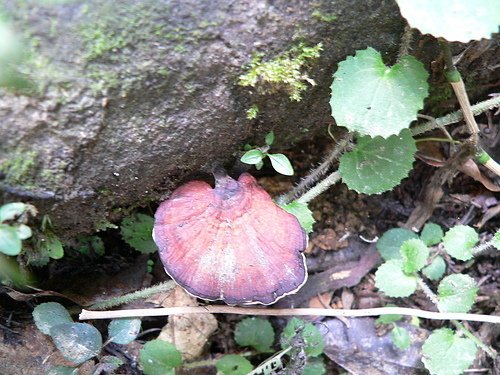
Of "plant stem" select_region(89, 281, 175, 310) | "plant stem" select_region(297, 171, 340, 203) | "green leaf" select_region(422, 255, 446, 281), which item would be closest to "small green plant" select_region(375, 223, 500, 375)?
"green leaf" select_region(422, 255, 446, 281)

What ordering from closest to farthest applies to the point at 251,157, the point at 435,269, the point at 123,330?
1. the point at 251,157
2. the point at 123,330
3. the point at 435,269

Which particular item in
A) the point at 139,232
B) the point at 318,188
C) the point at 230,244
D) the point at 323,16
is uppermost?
the point at 323,16

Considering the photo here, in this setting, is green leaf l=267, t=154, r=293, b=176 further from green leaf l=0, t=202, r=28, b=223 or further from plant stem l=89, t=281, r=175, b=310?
green leaf l=0, t=202, r=28, b=223

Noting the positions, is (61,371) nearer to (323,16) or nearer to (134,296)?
(134,296)

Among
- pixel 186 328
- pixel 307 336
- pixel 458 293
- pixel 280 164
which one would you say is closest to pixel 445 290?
pixel 458 293

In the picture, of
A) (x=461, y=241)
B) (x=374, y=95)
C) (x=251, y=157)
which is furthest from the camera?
(x=461, y=241)

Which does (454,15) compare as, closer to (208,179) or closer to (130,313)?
(208,179)

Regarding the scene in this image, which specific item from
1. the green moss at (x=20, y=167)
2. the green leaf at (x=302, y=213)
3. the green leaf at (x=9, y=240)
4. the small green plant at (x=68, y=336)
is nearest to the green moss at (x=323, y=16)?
the green leaf at (x=302, y=213)
